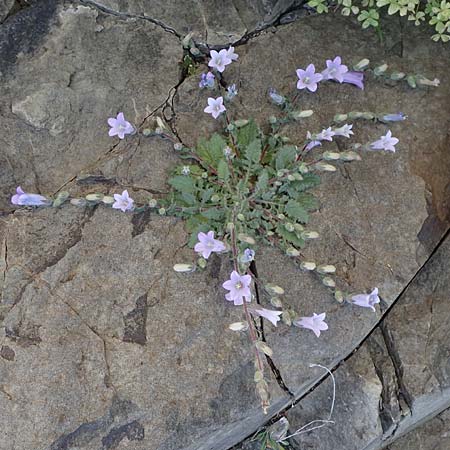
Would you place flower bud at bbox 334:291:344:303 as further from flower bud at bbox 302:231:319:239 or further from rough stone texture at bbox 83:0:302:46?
rough stone texture at bbox 83:0:302:46

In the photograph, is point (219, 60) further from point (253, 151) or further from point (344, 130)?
point (344, 130)

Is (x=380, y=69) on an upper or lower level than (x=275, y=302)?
upper

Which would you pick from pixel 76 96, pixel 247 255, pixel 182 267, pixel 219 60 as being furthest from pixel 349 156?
pixel 76 96

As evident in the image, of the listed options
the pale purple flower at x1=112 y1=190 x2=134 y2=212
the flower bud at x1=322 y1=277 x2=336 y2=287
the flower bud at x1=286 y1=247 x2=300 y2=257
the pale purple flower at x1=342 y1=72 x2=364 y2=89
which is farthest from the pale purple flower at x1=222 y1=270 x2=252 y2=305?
the pale purple flower at x1=342 y1=72 x2=364 y2=89

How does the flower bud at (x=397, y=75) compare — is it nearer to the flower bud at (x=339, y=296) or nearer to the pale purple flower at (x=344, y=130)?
the pale purple flower at (x=344, y=130)

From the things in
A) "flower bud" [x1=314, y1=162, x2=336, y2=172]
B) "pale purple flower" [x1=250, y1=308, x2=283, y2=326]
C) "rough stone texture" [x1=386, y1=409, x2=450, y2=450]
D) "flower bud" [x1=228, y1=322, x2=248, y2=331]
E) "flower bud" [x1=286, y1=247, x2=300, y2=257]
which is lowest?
"rough stone texture" [x1=386, y1=409, x2=450, y2=450]
